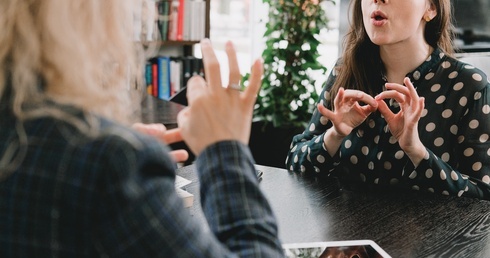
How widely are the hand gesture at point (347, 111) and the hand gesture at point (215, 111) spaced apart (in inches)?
32.9

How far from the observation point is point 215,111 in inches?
32.5

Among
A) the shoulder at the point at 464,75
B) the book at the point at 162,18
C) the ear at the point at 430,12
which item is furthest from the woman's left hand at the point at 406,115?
the book at the point at 162,18

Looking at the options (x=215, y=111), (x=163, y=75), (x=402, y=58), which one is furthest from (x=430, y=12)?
(x=163, y=75)

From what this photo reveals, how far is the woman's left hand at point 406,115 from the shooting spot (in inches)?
62.9

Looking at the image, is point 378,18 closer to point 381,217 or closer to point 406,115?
point 406,115

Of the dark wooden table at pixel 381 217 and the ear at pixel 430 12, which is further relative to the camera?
the ear at pixel 430 12

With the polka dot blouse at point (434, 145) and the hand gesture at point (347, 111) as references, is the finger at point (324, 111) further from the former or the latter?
the polka dot blouse at point (434, 145)

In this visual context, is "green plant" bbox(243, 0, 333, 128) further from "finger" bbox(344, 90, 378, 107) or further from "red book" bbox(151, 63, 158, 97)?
"finger" bbox(344, 90, 378, 107)

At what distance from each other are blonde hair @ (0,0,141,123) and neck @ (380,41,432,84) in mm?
1442

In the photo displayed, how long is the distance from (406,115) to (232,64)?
34.2 inches

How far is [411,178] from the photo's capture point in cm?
178

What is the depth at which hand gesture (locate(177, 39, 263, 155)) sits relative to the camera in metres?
0.82

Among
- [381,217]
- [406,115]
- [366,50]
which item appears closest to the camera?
[381,217]

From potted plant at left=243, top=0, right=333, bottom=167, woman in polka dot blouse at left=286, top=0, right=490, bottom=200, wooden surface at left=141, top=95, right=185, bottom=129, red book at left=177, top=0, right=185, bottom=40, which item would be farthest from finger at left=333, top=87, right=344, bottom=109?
red book at left=177, top=0, right=185, bottom=40
